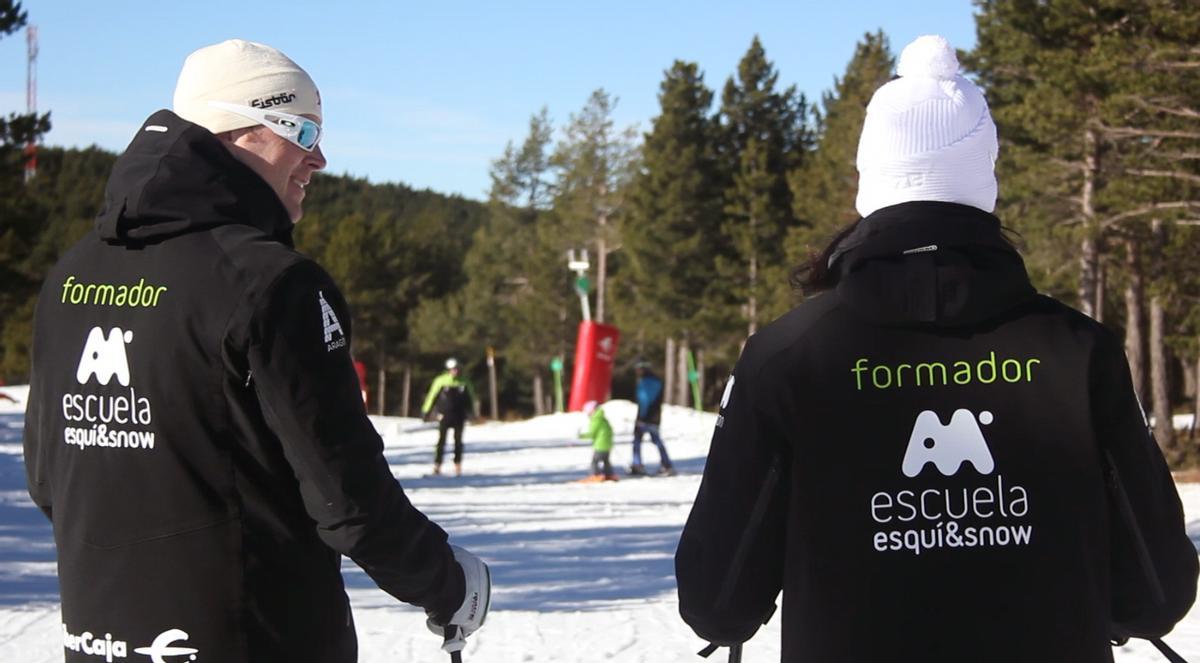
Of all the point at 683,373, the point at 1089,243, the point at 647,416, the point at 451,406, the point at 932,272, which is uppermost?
the point at 1089,243

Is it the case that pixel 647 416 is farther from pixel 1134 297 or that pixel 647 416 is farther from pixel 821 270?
pixel 821 270

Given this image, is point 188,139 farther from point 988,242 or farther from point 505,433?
point 505,433

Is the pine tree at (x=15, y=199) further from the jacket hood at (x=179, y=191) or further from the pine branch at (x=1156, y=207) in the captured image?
the jacket hood at (x=179, y=191)

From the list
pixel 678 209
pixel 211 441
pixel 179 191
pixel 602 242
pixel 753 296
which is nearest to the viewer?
pixel 211 441

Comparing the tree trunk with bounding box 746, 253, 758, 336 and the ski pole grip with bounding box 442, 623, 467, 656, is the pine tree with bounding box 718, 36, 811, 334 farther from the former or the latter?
the ski pole grip with bounding box 442, 623, 467, 656

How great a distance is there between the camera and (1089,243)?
26828 mm

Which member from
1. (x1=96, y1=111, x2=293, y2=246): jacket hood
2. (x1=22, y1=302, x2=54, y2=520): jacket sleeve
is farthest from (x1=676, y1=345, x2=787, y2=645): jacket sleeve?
(x1=22, y1=302, x2=54, y2=520): jacket sleeve

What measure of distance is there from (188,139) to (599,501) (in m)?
12.7

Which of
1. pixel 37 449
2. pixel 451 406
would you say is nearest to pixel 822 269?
pixel 37 449

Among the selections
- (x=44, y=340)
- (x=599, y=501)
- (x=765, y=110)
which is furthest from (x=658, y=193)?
(x=44, y=340)

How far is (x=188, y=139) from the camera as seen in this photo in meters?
2.40

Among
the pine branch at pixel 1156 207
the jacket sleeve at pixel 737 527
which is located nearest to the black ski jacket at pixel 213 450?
the jacket sleeve at pixel 737 527

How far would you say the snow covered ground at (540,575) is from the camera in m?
6.41

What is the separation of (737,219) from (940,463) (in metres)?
49.3
